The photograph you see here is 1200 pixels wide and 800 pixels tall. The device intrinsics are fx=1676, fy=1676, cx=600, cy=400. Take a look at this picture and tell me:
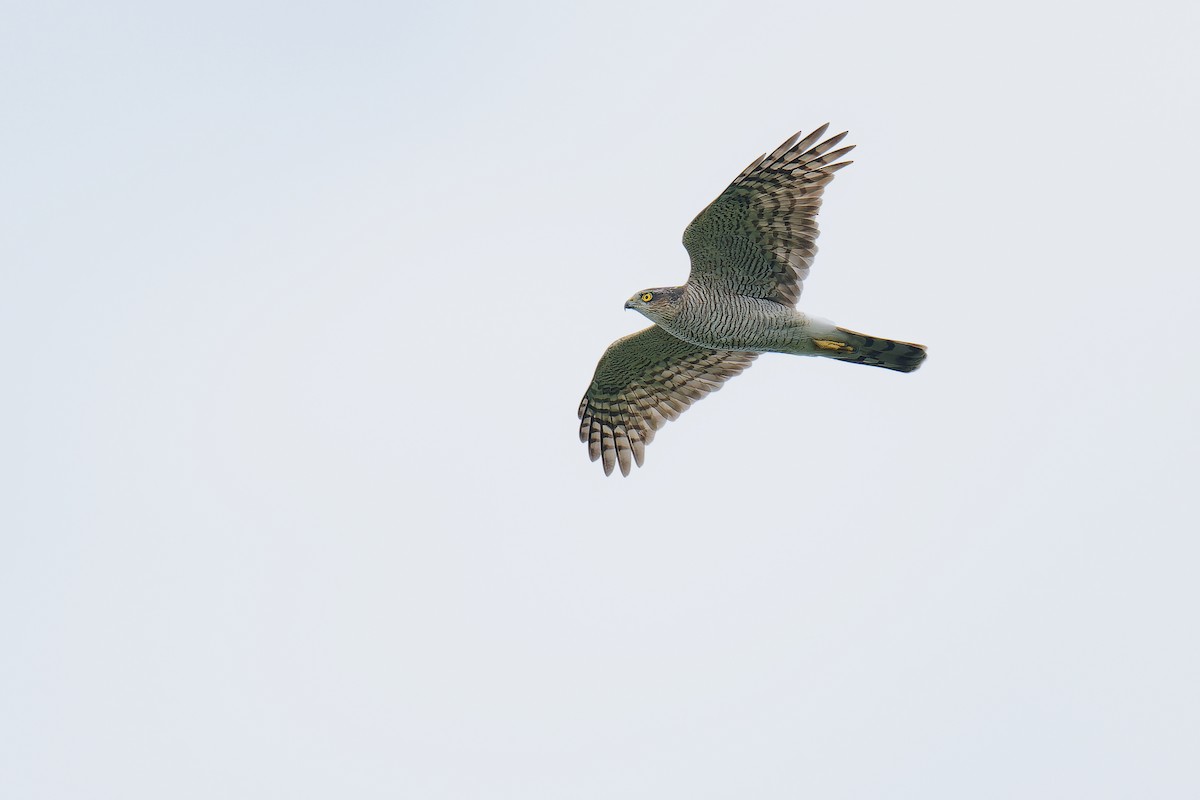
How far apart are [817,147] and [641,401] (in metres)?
3.98

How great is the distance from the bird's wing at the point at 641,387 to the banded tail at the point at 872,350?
1.71 metres

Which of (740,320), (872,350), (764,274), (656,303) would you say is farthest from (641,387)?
(872,350)

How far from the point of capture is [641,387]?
18516 millimetres

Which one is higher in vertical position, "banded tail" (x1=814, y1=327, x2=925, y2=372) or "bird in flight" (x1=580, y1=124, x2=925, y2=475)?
"bird in flight" (x1=580, y1=124, x2=925, y2=475)

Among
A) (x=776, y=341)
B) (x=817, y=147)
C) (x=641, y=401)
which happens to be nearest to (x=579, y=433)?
(x=641, y=401)

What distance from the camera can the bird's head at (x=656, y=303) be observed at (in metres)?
16.2

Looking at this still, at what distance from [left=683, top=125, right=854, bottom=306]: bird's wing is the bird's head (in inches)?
12.2

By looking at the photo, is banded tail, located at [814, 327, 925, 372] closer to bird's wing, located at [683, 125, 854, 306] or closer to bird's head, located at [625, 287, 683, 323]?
bird's wing, located at [683, 125, 854, 306]

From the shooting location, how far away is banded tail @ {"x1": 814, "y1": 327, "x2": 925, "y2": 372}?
16.3 meters

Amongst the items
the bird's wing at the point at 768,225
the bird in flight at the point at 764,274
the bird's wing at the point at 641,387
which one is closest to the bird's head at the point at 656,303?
the bird in flight at the point at 764,274

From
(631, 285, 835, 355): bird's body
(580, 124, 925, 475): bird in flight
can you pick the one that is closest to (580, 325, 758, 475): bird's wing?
(580, 124, 925, 475): bird in flight

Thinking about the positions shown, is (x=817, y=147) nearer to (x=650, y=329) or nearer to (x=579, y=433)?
(x=650, y=329)

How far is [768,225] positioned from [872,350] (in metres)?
1.68

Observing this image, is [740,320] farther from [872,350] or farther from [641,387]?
[641,387]
